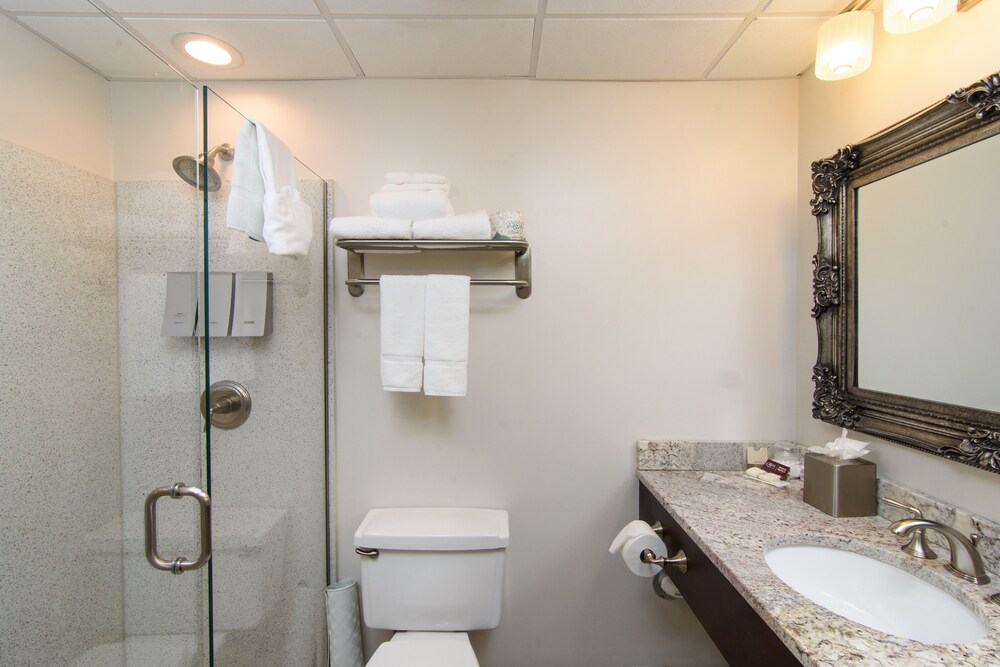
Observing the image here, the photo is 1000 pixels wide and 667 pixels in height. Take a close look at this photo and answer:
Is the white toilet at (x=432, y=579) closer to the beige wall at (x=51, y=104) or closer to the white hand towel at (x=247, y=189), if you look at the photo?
the white hand towel at (x=247, y=189)

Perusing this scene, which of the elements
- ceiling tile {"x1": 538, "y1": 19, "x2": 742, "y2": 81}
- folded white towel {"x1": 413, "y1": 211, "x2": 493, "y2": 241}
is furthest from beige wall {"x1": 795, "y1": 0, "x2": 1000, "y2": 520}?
folded white towel {"x1": 413, "y1": 211, "x2": 493, "y2": 241}

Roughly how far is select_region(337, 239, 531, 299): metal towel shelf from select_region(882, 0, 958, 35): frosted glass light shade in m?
0.97

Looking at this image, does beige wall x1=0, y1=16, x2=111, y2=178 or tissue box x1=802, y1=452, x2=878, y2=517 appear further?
tissue box x1=802, y1=452, x2=878, y2=517

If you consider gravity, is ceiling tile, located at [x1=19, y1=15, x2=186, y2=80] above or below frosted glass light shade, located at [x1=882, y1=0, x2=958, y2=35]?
below

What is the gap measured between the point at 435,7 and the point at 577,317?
39.2 inches

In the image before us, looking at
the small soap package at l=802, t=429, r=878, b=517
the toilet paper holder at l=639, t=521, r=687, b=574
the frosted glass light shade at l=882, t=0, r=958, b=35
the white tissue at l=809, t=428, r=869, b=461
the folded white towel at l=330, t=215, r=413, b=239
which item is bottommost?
the toilet paper holder at l=639, t=521, r=687, b=574

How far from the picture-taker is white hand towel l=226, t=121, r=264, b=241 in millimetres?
1036

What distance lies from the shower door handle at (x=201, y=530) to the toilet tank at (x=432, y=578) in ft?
1.54

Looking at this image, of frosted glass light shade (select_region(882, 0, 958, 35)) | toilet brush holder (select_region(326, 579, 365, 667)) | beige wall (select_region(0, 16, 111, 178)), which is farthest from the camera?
toilet brush holder (select_region(326, 579, 365, 667))

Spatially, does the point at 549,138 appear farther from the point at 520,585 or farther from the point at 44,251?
the point at 520,585

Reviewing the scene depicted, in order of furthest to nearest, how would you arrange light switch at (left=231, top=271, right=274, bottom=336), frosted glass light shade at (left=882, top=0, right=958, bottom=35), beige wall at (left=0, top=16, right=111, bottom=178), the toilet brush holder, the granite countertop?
the toilet brush holder < light switch at (left=231, top=271, right=274, bottom=336) < frosted glass light shade at (left=882, top=0, right=958, bottom=35) < beige wall at (left=0, top=16, right=111, bottom=178) < the granite countertop

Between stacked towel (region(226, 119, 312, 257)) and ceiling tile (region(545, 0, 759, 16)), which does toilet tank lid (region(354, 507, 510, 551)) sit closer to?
stacked towel (region(226, 119, 312, 257))

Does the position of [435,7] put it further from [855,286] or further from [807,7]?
[855,286]

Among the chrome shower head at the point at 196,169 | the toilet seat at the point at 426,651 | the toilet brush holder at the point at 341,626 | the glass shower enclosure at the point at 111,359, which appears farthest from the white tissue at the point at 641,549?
the chrome shower head at the point at 196,169
